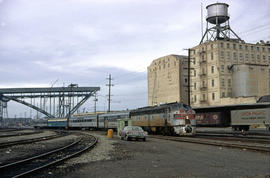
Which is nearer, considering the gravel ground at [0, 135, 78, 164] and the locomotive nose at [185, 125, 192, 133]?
the gravel ground at [0, 135, 78, 164]

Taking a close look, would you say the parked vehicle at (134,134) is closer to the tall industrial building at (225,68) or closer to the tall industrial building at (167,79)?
the tall industrial building at (225,68)

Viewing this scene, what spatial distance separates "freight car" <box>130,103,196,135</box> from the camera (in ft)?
97.8

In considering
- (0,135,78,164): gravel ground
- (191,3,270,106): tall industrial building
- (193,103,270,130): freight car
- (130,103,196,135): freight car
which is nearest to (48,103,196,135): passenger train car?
(130,103,196,135): freight car

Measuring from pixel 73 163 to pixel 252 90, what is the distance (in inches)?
2788

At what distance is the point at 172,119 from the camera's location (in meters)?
30.3

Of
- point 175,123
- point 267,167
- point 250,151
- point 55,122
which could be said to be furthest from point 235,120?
point 55,122

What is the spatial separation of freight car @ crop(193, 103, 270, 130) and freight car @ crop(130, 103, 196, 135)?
11.5m

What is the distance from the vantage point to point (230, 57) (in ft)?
258

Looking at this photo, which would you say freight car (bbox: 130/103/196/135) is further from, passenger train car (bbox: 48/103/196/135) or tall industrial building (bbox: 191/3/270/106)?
tall industrial building (bbox: 191/3/270/106)

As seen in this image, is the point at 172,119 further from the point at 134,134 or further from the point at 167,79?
the point at 167,79

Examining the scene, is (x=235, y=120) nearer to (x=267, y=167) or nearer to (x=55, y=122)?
(x=267, y=167)

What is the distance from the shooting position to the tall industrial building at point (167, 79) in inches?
3735

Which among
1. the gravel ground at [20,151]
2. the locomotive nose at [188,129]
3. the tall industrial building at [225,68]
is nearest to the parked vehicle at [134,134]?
the locomotive nose at [188,129]

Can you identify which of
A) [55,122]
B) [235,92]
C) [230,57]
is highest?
[230,57]
